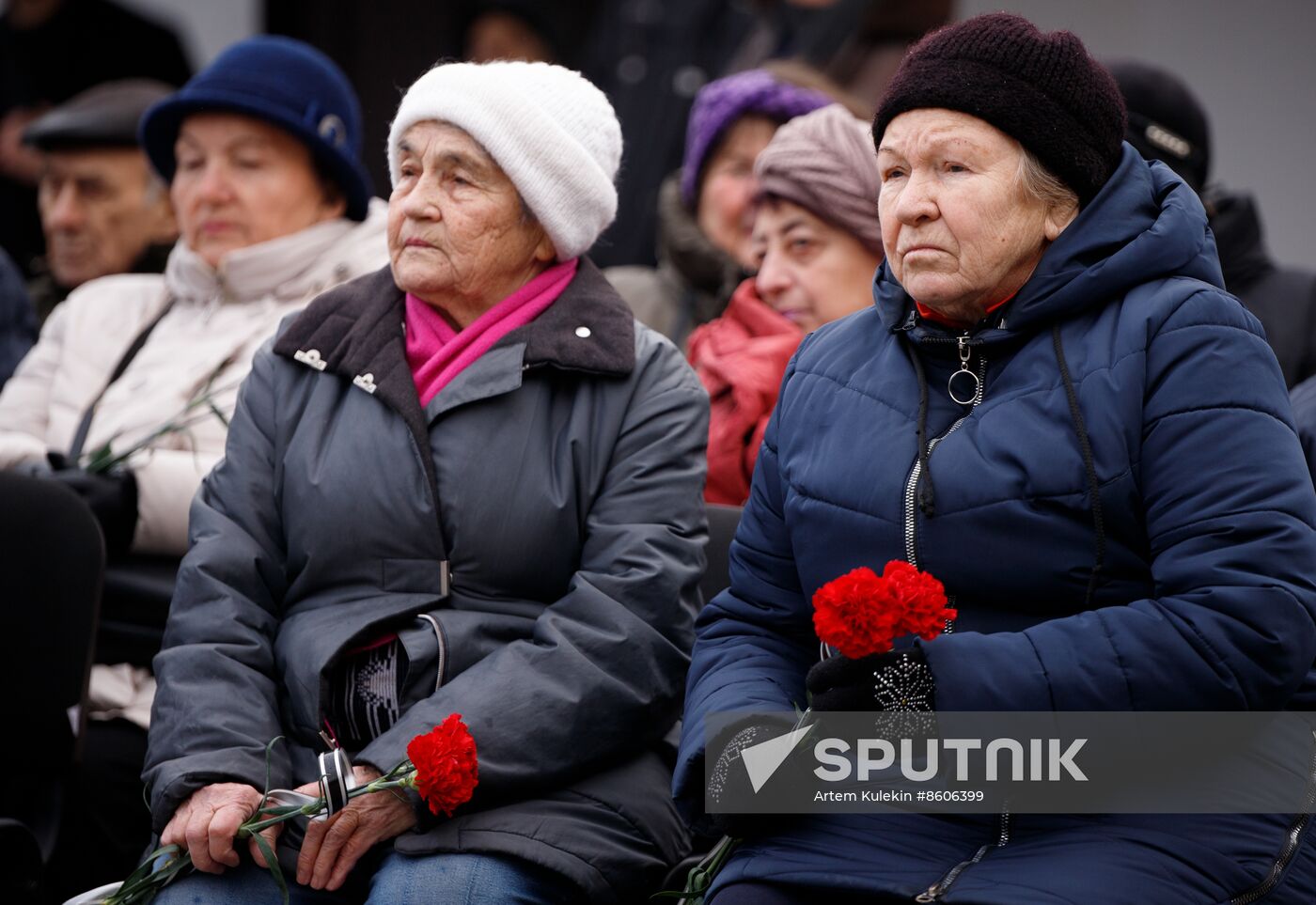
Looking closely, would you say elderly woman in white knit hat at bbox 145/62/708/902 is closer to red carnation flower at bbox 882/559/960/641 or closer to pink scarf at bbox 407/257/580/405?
pink scarf at bbox 407/257/580/405

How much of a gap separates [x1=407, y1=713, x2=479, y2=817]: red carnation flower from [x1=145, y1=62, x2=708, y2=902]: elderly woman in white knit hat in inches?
5.0

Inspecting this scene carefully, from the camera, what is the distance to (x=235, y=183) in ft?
12.9

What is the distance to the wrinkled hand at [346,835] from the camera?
245 cm

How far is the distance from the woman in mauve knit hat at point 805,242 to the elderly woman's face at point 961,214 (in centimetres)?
130

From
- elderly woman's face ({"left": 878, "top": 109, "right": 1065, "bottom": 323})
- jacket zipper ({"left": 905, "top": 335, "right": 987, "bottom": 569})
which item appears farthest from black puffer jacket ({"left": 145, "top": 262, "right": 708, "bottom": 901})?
elderly woman's face ({"left": 878, "top": 109, "right": 1065, "bottom": 323})

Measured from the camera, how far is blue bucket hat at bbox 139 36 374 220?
3885 mm

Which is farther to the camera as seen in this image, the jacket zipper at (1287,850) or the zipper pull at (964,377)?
the zipper pull at (964,377)

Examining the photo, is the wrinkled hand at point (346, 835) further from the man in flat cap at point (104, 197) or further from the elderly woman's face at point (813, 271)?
the man in flat cap at point (104, 197)

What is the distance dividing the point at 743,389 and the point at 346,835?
1.50 meters

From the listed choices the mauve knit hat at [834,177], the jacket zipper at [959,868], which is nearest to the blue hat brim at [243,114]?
the mauve knit hat at [834,177]

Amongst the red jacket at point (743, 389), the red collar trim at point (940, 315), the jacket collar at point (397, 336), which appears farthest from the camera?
the red jacket at point (743, 389)

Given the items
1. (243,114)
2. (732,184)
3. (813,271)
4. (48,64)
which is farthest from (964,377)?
(48,64)

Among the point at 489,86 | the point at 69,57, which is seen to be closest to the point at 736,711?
the point at 489,86

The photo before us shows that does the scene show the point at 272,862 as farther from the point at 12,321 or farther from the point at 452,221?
the point at 12,321
